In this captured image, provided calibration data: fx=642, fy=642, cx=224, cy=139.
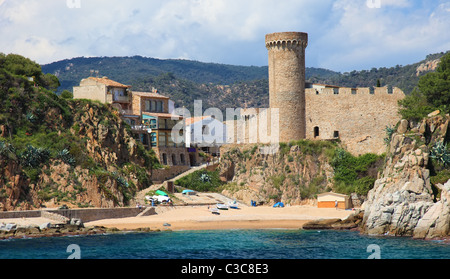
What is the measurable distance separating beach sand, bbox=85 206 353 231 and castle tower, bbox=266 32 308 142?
24.6 feet

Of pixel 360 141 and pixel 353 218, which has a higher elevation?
pixel 360 141

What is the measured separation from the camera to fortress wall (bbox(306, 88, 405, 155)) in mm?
47406

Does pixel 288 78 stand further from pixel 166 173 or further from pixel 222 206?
pixel 166 173

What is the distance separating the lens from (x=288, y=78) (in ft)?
160

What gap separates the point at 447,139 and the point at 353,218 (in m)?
8.14

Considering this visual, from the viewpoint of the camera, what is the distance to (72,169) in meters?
42.7

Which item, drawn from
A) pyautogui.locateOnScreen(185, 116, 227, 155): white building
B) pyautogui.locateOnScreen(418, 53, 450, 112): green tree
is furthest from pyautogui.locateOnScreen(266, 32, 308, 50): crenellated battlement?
pyautogui.locateOnScreen(185, 116, 227, 155): white building

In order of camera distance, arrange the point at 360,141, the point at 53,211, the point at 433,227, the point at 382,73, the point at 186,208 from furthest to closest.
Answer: the point at 382,73
the point at 360,141
the point at 186,208
the point at 53,211
the point at 433,227

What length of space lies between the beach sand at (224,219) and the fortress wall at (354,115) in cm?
667

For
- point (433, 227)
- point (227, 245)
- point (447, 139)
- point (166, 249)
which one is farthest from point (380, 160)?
point (166, 249)

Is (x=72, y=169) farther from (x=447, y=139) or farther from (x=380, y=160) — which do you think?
(x=447, y=139)

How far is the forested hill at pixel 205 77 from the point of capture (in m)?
111

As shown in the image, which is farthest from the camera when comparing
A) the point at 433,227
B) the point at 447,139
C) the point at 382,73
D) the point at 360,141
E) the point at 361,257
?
the point at 382,73

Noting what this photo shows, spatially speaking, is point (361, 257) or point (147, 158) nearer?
point (361, 257)
